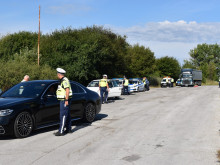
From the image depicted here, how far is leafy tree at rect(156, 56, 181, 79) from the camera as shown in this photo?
223 ft

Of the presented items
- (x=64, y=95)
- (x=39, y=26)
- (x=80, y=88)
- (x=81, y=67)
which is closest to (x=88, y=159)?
(x=64, y=95)

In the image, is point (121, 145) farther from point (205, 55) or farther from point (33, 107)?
point (205, 55)

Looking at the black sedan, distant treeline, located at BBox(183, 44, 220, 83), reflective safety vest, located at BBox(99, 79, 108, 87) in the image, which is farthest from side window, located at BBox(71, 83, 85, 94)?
distant treeline, located at BBox(183, 44, 220, 83)

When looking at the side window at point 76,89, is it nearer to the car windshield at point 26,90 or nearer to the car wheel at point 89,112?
the car wheel at point 89,112

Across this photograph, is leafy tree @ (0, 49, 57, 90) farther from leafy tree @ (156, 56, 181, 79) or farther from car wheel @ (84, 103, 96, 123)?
leafy tree @ (156, 56, 181, 79)

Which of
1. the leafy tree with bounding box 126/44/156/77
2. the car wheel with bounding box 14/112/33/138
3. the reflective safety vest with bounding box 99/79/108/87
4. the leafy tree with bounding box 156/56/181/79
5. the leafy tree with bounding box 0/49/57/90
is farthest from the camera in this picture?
the leafy tree with bounding box 156/56/181/79

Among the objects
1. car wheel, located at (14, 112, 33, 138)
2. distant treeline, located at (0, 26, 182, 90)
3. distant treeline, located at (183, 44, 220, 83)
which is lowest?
car wheel, located at (14, 112, 33, 138)

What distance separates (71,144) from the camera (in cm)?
695

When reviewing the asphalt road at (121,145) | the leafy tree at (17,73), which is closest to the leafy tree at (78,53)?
the leafy tree at (17,73)

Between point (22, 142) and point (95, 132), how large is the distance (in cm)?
210

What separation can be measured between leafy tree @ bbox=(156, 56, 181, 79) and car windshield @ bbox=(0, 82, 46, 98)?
198ft

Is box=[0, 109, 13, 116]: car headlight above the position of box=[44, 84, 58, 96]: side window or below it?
below

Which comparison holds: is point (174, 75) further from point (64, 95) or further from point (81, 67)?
Result: point (64, 95)

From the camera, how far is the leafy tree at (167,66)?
223 feet
